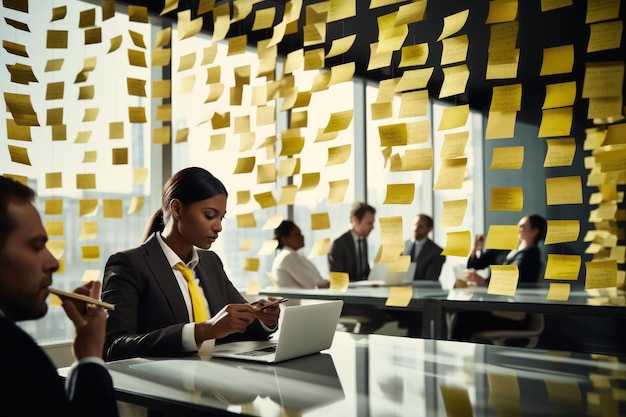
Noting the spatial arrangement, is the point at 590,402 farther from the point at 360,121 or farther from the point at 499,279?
the point at 360,121

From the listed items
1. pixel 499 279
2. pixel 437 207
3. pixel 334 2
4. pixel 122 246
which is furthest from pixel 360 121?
pixel 499 279

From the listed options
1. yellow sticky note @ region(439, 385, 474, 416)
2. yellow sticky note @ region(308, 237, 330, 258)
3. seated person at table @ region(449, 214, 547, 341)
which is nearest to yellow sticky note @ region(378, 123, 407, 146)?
yellow sticky note @ region(308, 237, 330, 258)

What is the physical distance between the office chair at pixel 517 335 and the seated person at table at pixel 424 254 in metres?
2.19

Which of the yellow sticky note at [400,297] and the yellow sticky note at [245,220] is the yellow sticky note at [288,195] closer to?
the yellow sticky note at [245,220]

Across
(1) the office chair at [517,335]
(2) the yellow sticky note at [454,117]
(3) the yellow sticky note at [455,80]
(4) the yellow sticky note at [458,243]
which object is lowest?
(1) the office chair at [517,335]

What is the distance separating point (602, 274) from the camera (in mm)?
2008

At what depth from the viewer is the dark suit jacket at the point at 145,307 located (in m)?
A: 1.80

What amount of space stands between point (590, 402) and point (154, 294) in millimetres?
1252

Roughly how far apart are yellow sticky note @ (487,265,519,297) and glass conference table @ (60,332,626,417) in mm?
239

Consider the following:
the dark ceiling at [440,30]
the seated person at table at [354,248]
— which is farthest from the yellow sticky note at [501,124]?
the seated person at table at [354,248]

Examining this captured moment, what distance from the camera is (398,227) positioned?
8.09 feet

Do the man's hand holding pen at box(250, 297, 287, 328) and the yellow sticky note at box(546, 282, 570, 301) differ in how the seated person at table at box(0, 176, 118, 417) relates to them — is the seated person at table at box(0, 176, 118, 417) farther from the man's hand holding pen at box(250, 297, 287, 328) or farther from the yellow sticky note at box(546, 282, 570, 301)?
the yellow sticky note at box(546, 282, 570, 301)

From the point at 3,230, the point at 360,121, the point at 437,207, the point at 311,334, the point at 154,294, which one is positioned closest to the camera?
the point at 3,230

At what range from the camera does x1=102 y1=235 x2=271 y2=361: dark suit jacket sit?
5.92ft
